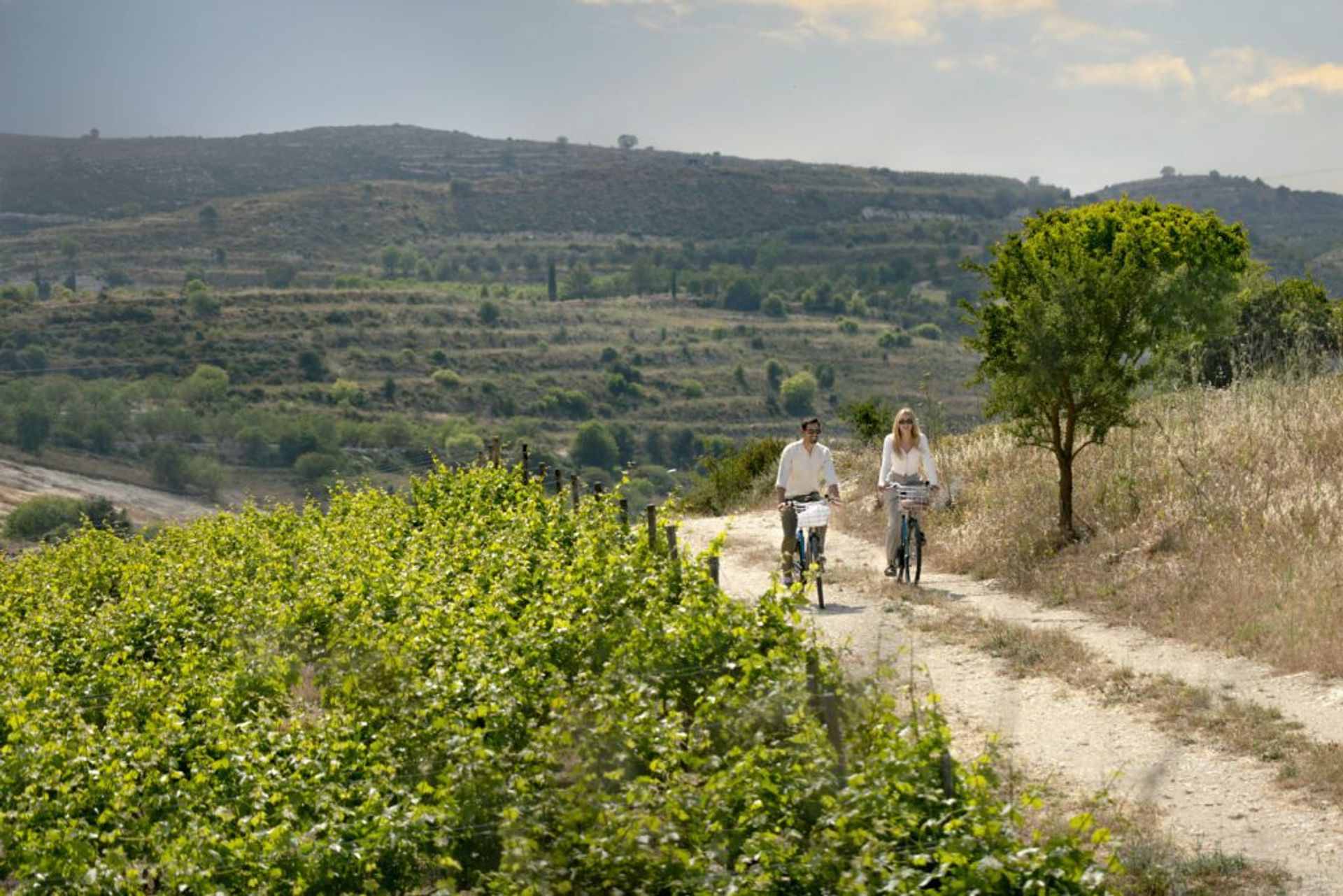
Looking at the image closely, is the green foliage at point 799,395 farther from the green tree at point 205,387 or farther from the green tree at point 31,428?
the green tree at point 31,428

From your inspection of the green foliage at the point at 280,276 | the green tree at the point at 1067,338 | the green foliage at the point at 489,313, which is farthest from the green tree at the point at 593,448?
the green tree at the point at 1067,338

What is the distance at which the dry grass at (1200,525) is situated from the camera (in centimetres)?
1147

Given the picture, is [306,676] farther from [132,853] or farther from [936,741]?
[936,741]

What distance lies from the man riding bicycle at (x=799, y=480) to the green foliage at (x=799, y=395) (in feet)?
278

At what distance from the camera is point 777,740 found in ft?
23.2

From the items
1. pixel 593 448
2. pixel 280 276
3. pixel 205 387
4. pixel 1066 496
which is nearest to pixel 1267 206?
pixel 280 276

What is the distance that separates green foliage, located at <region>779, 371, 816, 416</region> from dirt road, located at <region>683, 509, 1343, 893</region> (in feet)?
280

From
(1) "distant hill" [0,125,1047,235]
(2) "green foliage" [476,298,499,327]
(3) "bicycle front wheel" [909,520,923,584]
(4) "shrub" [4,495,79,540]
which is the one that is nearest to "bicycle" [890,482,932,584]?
(3) "bicycle front wheel" [909,520,923,584]

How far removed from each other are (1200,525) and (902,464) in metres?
2.73

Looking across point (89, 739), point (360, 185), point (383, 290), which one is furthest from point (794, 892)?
point (360, 185)

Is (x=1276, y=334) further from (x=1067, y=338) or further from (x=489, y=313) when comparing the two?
(x=489, y=313)

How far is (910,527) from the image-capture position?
14633mm

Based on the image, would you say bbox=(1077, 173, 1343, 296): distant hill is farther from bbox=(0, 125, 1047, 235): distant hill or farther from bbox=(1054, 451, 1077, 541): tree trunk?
bbox=(1054, 451, 1077, 541): tree trunk

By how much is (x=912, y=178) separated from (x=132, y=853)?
645ft
